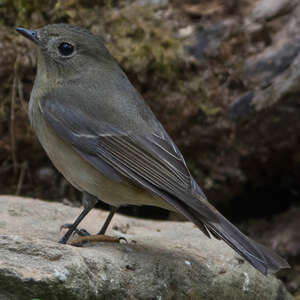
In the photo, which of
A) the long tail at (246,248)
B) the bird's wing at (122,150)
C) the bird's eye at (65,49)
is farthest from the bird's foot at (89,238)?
the bird's eye at (65,49)

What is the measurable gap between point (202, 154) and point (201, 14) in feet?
5.50

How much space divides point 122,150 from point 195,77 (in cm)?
265

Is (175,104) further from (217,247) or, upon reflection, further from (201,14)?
(217,247)

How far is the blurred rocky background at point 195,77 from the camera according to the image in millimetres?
6422

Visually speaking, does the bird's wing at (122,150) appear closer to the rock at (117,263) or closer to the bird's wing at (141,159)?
the bird's wing at (141,159)

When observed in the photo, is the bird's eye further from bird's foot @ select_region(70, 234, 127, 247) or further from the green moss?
the green moss

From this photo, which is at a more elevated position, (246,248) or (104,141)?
(104,141)

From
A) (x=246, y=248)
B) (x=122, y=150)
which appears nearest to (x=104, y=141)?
(x=122, y=150)

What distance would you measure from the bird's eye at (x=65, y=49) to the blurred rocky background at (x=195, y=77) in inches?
65.2

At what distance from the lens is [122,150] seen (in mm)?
4332

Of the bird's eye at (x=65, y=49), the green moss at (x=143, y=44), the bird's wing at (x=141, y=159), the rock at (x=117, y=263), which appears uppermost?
the bird's eye at (x=65, y=49)

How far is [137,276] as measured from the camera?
3.95m

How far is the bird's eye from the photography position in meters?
4.79

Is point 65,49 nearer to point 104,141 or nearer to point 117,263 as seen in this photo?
point 104,141
